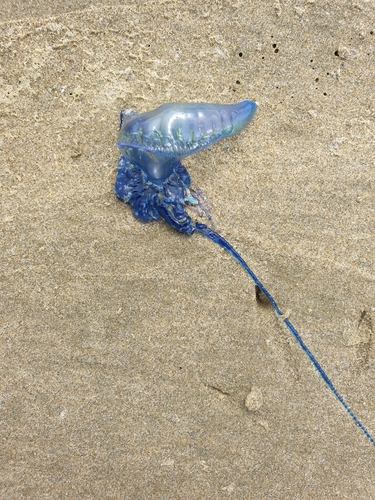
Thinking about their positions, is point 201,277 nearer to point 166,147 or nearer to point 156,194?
point 156,194

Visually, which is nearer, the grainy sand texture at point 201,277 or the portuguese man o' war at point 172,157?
the portuguese man o' war at point 172,157

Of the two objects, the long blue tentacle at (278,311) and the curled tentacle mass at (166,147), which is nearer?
the curled tentacle mass at (166,147)

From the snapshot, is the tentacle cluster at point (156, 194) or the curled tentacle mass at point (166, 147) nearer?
the curled tentacle mass at point (166, 147)

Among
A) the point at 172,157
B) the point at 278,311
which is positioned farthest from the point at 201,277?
the point at 172,157

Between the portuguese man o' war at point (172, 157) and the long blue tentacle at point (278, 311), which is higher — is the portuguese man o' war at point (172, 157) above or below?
above

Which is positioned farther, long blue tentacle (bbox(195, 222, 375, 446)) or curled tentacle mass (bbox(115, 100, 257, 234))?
long blue tentacle (bbox(195, 222, 375, 446))

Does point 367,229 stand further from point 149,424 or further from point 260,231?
point 149,424

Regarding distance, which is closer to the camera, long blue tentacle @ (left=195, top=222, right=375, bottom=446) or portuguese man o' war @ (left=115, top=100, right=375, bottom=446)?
portuguese man o' war @ (left=115, top=100, right=375, bottom=446)

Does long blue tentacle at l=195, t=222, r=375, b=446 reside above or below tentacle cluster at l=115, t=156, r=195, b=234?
below
